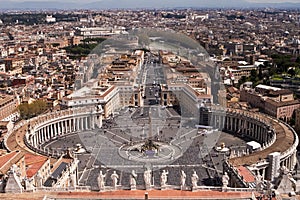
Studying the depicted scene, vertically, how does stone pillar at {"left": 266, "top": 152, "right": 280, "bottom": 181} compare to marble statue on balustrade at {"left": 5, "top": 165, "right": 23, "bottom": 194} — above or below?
below

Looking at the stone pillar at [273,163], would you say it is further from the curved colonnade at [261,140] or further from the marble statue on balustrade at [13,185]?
the marble statue on balustrade at [13,185]

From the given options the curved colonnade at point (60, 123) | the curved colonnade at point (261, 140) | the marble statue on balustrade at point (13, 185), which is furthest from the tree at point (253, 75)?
the marble statue on balustrade at point (13, 185)

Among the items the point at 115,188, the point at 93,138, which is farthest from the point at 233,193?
the point at 93,138

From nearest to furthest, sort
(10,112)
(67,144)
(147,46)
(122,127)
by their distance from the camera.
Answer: (67,144)
(122,127)
(10,112)
(147,46)

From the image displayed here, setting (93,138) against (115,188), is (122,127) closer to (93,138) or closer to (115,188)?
(93,138)

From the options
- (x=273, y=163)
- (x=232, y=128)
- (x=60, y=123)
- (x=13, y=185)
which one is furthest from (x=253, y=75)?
(x=13, y=185)

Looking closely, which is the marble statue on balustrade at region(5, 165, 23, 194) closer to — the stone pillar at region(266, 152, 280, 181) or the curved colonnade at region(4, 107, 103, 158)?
the stone pillar at region(266, 152, 280, 181)

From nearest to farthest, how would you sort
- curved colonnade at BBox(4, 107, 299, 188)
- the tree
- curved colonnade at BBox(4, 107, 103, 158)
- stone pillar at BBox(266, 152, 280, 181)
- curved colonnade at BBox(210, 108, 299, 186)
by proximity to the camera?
stone pillar at BBox(266, 152, 280, 181) → curved colonnade at BBox(210, 108, 299, 186) → curved colonnade at BBox(4, 107, 299, 188) → curved colonnade at BBox(4, 107, 103, 158) → the tree

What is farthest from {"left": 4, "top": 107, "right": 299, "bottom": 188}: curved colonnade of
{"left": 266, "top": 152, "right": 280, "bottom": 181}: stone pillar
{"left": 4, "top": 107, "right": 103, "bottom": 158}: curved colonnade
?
{"left": 266, "top": 152, "right": 280, "bottom": 181}: stone pillar
